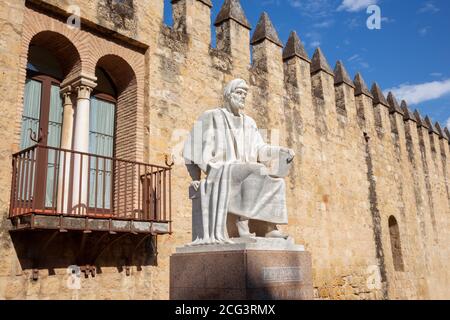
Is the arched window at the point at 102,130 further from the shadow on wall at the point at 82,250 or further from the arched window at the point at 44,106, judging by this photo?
the shadow on wall at the point at 82,250

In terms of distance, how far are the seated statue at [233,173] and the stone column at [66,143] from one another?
231 cm

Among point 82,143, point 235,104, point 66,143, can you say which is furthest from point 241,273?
point 66,143

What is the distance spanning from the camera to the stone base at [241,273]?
4.09 m

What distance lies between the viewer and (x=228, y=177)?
4.64 meters

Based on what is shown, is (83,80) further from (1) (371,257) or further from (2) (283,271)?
(1) (371,257)

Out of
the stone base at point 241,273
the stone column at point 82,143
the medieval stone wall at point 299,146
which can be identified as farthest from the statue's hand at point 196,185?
the medieval stone wall at point 299,146

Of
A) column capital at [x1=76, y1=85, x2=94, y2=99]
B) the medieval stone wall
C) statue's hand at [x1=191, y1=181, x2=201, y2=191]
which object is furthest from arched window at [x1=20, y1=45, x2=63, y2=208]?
→ statue's hand at [x1=191, y1=181, x2=201, y2=191]

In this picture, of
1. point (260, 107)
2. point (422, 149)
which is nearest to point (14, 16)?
point (260, 107)

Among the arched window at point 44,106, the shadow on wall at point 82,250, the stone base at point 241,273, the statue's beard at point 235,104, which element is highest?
the arched window at point 44,106

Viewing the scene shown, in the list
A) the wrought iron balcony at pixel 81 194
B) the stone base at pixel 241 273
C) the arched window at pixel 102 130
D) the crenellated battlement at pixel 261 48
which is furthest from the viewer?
the crenellated battlement at pixel 261 48

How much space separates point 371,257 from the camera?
13.3 m

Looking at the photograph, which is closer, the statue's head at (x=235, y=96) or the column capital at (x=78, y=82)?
the statue's head at (x=235, y=96)

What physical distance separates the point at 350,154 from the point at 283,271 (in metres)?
9.75

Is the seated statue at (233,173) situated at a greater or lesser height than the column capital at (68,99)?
lesser
